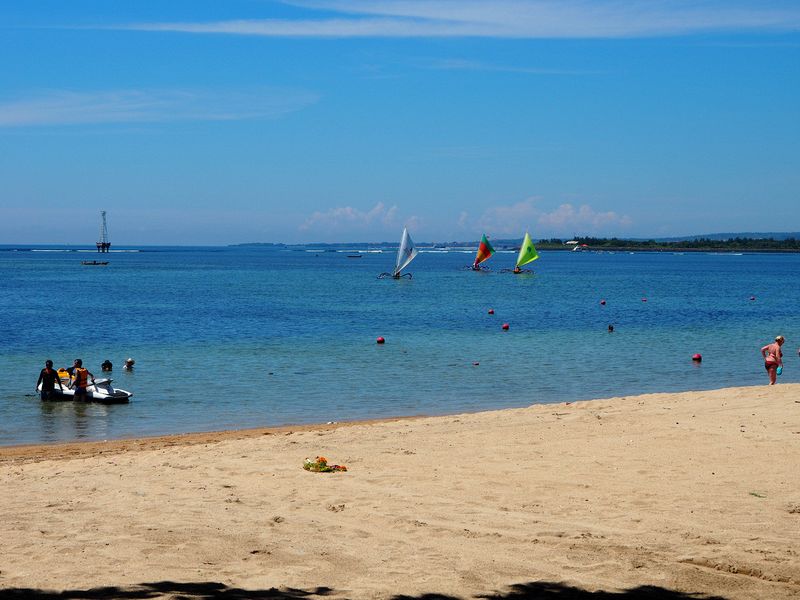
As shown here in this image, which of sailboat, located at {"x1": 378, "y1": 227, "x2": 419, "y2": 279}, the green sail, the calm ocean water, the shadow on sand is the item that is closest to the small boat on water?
the green sail

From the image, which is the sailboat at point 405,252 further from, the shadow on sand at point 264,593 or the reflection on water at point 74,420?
the shadow on sand at point 264,593

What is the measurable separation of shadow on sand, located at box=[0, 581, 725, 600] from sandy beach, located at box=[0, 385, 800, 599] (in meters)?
0.03

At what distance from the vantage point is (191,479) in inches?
513

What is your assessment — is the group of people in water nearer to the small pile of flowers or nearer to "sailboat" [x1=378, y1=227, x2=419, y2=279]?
the small pile of flowers

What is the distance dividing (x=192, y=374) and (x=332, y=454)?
653 inches

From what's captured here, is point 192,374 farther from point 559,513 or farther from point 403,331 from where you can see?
point 559,513

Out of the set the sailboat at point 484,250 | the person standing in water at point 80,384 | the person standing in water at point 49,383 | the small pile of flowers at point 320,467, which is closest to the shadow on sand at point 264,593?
the small pile of flowers at point 320,467

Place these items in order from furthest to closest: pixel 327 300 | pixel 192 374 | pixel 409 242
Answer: pixel 409 242, pixel 327 300, pixel 192 374

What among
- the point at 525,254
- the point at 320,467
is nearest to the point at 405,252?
the point at 525,254

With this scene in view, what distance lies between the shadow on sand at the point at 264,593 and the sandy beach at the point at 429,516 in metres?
0.03

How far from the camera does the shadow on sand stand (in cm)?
782

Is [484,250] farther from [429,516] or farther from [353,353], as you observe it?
[429,516]

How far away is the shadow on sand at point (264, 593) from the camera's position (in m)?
7.82

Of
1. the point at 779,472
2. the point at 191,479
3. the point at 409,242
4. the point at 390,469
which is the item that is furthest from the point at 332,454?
the point at 409,242
